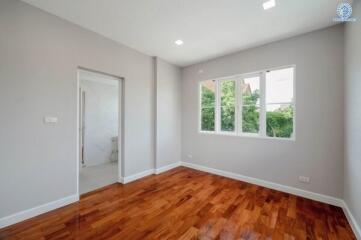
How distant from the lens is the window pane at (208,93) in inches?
168

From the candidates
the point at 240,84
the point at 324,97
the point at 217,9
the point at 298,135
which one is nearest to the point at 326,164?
the point at 298,135

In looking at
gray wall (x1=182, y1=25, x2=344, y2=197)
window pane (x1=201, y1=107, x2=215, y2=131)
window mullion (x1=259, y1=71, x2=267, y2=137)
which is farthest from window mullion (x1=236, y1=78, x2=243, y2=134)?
window pane (x1=201, y1=107, x2=215, y2=131)

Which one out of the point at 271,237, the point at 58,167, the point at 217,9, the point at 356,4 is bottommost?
the point at 271,237

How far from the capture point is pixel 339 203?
8.37 feet

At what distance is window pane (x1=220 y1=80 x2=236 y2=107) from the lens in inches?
153

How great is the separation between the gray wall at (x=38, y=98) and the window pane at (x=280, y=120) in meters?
3.38

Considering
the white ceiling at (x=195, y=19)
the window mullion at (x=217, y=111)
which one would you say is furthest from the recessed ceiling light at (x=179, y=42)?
the window mullion at (x=217, y=111)

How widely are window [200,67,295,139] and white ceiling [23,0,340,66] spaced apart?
0.76m

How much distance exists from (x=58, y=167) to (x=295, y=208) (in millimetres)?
3715

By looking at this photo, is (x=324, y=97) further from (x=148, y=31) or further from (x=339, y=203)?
(x=148, y=31)

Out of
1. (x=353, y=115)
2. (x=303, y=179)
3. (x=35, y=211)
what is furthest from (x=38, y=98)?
(x=303, y=179)

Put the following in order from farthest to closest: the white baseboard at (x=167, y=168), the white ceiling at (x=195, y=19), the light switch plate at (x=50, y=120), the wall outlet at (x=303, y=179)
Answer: the white baseboard at (x=167, y=168), the wall outlet at (x=303, y=179), the light switch plate at (x=50, y=120), the white ceiling at (x=195, y=19)

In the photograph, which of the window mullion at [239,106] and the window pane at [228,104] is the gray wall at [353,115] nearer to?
the window mullion at [239,106]

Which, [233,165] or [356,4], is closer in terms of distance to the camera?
[356,4]
